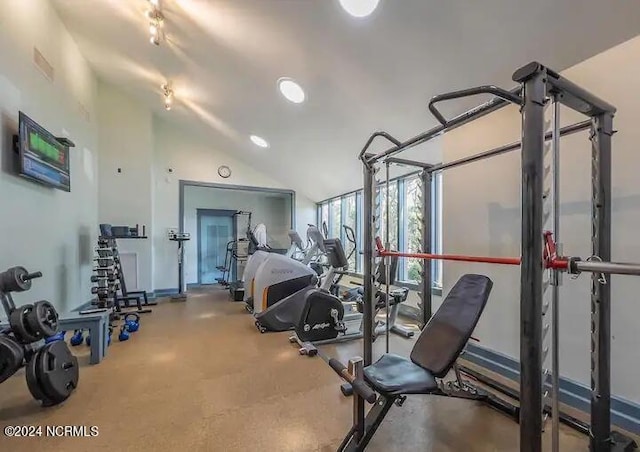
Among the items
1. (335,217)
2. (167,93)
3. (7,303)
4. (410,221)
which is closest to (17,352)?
(7,303)

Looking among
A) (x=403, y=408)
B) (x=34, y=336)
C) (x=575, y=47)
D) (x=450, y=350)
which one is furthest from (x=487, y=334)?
(x=34, y=336)

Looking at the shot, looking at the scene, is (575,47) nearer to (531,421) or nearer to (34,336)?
(531,421)

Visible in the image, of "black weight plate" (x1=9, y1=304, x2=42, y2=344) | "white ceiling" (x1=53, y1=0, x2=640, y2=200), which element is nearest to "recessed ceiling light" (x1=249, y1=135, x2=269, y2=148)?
"white ceiling" (x1=53, y1=0, x2=640, y2=200)

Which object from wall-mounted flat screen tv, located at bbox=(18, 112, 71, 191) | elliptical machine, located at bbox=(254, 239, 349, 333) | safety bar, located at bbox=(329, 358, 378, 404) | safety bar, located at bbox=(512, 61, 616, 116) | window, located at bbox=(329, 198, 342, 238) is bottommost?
elliptical machine, located at bbox=(254, 239, 349, 333)

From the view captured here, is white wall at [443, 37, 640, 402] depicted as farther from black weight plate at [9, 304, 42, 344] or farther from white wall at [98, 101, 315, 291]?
white wall at [98, 101, 315, 291]

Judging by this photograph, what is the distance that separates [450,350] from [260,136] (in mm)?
4593

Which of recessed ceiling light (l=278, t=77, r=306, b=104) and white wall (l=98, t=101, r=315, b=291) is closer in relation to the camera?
recessed ceiling light (l=278, t=77, r=306, b=104)

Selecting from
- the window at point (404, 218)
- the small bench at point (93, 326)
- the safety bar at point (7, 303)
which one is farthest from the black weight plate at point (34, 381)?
the window at point (404, 218)

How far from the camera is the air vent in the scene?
3342 millimetres

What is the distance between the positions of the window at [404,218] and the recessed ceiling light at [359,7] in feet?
4.36

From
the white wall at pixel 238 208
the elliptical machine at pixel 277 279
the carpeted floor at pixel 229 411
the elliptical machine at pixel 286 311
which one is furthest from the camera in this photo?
the white wall at pixel 238 208

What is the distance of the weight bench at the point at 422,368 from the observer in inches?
58.2

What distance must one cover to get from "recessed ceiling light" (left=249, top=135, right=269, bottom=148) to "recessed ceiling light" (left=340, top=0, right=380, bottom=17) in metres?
3.31

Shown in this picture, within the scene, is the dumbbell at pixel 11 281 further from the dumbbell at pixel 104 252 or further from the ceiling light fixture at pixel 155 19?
the ceiling light fixture at pixel 155 19
